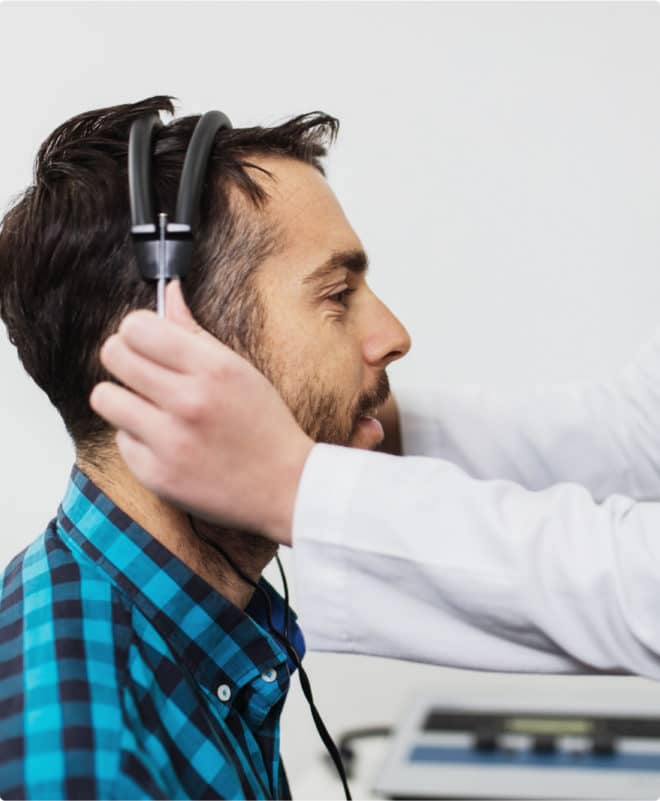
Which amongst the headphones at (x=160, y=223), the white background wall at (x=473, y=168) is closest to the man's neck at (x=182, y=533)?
the headphones at (x=160, y=223)

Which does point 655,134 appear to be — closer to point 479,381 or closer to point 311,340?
point 479,381

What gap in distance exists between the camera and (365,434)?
111cm

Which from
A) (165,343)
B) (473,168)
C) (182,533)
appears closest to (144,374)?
(165,343)

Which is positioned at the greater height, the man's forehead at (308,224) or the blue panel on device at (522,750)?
the man's forehead at (308,224)

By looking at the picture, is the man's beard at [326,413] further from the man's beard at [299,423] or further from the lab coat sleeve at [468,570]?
the lab coat sleeve at [468,570]

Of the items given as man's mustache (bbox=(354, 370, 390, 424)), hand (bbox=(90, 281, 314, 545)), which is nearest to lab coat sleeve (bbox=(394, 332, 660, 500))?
man's mustache (bbox=(354, 370, 390, 424))

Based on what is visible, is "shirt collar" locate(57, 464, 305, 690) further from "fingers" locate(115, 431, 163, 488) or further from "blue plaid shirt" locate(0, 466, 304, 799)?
"fingers" locate(115, 431, 163, 488)

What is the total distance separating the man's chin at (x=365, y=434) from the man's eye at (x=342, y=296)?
0.39ft

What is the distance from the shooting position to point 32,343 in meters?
1.07

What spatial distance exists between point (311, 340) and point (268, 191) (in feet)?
0.54

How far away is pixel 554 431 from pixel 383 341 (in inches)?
14.7

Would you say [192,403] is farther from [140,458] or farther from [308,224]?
[308,224]

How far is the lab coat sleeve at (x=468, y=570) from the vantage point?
2.54ft

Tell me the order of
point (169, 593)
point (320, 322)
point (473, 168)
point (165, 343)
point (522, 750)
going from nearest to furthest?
point (165, 343) → point (169, 593) → point (320, 322) → point (522, 750) → point (473, 168)
